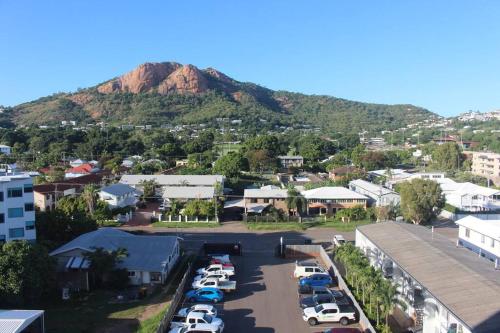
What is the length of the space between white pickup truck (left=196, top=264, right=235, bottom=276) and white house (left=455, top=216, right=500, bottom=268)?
15.2 meters

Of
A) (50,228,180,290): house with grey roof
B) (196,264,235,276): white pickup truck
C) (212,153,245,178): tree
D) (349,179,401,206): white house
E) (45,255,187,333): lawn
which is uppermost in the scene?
(212,153,245,178): tree

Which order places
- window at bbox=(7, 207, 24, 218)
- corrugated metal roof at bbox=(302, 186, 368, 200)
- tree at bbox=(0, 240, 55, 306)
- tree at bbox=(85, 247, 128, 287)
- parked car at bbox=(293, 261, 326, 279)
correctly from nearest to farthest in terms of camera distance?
1. tree at bbox=(0, 240, 55, 306)
2. tree at bbox=(85, 247, 128, 287)
3. parked car at bbox=(293, 261, 326, 279)
4. window at bbox=(7, 207, 24, 218)
5. corrugated metal roof at bbox=(302, 186, 368, 200)

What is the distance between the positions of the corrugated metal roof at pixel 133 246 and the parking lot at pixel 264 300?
4336 mm

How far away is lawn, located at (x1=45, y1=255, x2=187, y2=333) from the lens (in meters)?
18.3

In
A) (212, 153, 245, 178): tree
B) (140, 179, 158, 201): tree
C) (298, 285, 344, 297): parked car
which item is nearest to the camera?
(298, 285, 344, 297): parked car

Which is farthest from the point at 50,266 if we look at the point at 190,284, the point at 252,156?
the point at 252,156

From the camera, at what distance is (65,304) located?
21297 mm

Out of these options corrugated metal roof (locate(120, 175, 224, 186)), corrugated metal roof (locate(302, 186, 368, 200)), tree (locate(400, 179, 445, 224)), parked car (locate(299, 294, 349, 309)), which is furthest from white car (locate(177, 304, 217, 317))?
corrugated metal roof (locate(120, 175, 224, 186))

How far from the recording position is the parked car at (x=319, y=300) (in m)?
20.1

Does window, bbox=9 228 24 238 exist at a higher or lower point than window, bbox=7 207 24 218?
lower

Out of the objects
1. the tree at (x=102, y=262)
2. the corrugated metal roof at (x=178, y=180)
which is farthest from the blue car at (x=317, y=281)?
the corrugated metal roof at (x=178, y=180)

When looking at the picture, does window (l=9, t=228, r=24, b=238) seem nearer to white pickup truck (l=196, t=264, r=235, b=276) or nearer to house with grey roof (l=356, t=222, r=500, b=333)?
white pickup truck (l=196, t=264, r=235, b=276)

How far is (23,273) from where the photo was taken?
19.5 metres

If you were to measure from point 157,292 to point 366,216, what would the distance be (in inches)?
972
